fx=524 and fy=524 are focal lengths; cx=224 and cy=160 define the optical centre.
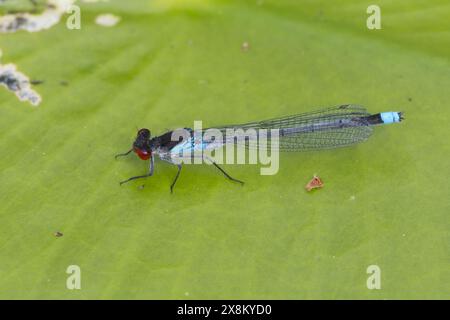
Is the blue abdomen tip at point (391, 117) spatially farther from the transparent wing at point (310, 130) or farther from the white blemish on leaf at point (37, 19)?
the white blemish on leaf at point (37, 19)

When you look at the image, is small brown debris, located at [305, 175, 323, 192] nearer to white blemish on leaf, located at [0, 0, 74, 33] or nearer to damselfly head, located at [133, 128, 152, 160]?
damselfly head, located at [133, 128, 152, 160]

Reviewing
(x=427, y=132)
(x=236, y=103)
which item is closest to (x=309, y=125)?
(x=236, y=103)

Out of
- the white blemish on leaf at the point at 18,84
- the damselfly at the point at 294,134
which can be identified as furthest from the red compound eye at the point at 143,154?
the white blemish on leaf at the point at 18,84

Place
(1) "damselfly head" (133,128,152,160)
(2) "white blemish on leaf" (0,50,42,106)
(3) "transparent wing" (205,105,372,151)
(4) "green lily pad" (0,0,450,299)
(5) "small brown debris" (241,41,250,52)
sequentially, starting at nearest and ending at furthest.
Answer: (4) "green lily pad" (0,0,450,299)
(1) "damselfly head" (133,128,152,160)
(3) "transparent wing" (205,105,372,151)
(2) "white blemish on leaf" (0,50,42,106)
(5) "small brown debris" (241,41,250,52)

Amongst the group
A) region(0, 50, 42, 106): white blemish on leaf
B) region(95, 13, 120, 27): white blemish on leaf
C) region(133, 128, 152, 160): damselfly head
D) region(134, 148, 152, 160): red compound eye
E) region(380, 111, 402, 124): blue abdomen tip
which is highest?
region(95, 13, 120, 27): white blemish on leaf

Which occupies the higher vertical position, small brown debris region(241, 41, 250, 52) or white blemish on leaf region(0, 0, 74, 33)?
white blemish on leaf region(0, 0, 74, 33)

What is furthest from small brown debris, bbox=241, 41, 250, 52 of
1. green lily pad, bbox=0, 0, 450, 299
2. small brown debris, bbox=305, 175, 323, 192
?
small brown debris, bbox=305, 175, 323, 192
